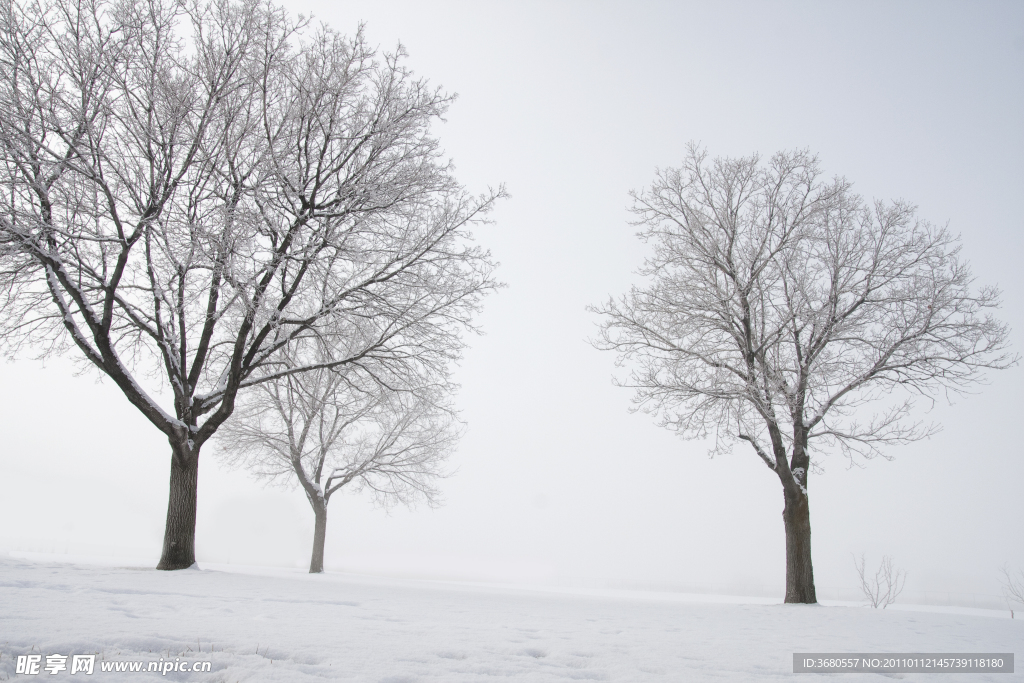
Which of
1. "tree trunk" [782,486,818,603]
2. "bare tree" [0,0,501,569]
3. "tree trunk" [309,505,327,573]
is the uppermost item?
"bare tree" [0,0,501,569]

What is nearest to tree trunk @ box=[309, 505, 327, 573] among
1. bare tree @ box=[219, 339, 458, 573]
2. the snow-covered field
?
bare tree @ box=[219, 339, 458, 573]

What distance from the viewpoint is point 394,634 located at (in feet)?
15.4

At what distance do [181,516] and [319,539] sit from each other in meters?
7.41

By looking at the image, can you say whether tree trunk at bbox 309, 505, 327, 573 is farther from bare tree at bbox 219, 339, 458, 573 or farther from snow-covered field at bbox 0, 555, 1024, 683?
snow-covered field at bbox 0, 555, 1024, 683

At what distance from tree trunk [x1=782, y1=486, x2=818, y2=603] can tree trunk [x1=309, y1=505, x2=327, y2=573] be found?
12.6 meters

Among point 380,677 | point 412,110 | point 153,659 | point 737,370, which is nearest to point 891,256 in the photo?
point 737,370

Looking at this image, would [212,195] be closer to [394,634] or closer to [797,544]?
[394,634]

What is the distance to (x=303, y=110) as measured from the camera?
9.81m

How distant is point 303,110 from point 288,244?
2440mm

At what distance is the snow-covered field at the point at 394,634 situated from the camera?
355 cm

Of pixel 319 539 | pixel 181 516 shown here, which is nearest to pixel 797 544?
pixel 181 516

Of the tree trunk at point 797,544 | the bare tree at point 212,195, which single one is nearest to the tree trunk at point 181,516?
the bare tree at point 212,195

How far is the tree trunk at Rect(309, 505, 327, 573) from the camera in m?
16.4

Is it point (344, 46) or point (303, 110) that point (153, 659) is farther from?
point (344, 46)
